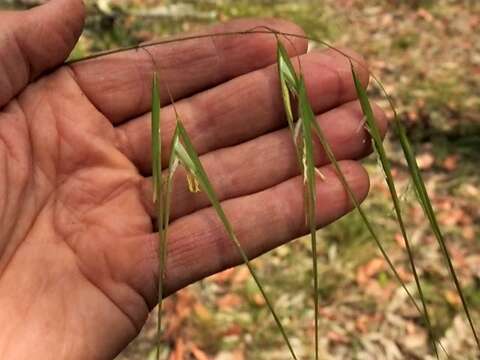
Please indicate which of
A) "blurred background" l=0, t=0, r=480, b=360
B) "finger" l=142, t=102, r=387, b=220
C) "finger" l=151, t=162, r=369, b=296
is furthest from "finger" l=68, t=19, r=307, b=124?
"blurred background" l=0, t=0, r=480, b=360

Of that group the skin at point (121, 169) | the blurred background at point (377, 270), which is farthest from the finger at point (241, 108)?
the blurred background at point (377, 270)

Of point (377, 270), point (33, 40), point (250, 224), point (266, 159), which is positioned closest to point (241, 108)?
point (266, 159)

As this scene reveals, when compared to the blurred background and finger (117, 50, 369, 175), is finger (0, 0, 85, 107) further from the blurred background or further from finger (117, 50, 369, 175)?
the blurred background

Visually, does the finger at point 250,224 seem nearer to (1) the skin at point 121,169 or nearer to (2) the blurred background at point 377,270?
(1) the skin at point 121,169

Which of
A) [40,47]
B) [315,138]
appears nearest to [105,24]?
[40,47]

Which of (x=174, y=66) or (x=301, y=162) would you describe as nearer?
(x=301, y=162)

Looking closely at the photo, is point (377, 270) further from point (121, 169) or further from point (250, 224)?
point (121, 169)

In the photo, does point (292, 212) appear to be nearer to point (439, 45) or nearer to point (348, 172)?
point (348, 172)

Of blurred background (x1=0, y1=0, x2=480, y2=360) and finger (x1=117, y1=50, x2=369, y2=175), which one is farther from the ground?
finger (x1=117, y1=50, x2=369, y2=175)
